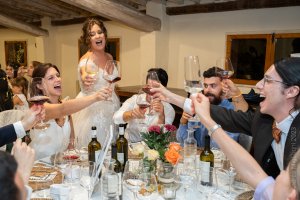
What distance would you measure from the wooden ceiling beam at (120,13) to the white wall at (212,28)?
21.7 inches

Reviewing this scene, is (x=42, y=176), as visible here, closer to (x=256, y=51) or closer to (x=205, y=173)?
(x=205, y=173)

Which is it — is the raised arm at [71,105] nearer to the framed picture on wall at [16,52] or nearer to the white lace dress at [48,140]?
the white lace dress at [48,140]

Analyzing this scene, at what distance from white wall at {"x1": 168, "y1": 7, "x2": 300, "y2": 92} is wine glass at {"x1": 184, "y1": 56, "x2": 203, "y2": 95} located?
3.37 metres

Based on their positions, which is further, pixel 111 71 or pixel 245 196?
pixel 111 71

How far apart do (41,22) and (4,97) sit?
5993 millimetres

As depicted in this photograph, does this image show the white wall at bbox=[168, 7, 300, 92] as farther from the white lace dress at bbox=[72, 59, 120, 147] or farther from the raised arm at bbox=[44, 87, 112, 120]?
the raised arm at bbox=[44, 87, 112, 120]

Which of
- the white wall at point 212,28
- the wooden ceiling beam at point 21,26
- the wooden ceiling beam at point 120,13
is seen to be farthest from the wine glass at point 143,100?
the wooden ceiling beam at point 21,26

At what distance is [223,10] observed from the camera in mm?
5203

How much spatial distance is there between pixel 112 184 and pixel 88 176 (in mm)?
222

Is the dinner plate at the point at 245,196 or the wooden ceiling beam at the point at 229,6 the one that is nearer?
the dinner plate at the point at 245,196

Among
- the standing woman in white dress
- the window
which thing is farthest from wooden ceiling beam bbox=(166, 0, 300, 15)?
the standing woman in white dress

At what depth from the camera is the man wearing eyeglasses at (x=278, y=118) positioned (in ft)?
5.33

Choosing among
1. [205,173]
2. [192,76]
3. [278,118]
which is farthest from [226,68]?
[205,173]

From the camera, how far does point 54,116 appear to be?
7.70 ft
